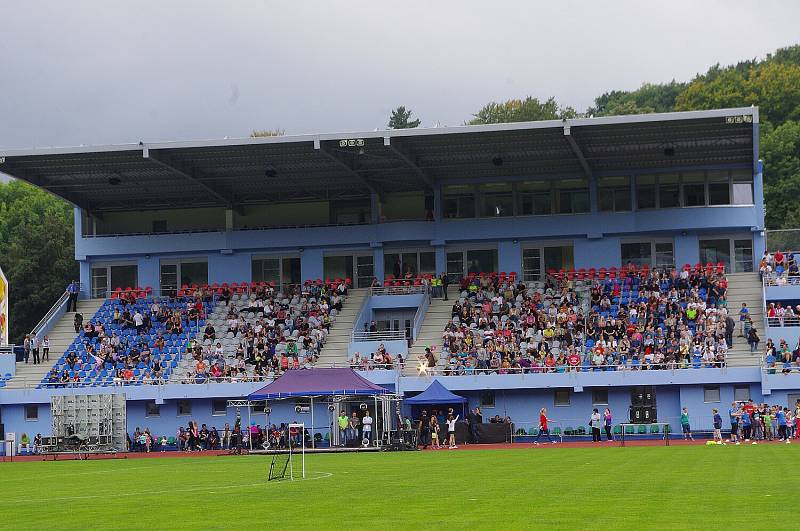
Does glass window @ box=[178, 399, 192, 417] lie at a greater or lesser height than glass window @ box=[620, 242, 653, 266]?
lesser

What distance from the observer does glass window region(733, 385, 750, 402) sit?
49.9 meters

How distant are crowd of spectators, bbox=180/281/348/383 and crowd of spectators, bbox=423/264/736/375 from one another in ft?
20.5

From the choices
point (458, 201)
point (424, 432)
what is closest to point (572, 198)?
point (458, 201)

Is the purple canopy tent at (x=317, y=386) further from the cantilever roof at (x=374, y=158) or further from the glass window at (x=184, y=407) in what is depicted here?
the cantilever roof at (x=374, y=158)

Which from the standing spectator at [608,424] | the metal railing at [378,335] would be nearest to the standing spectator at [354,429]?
the metal railing at [378,335]

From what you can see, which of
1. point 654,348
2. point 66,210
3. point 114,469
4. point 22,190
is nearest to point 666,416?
point 654,348

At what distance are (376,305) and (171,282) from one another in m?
12.5

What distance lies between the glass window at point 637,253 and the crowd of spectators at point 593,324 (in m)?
1.68

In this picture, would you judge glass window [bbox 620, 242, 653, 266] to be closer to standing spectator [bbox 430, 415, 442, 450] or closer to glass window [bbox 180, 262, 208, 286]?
standing spectator [bbox 430, 415, 442, 450]

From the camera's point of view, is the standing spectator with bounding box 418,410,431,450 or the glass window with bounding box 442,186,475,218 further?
the glass window with bounding box 442,186,475,218

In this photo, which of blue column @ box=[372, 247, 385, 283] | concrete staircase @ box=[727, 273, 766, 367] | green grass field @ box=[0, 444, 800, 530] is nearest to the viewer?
green grass field @ box=[0, 444, 800, 530]

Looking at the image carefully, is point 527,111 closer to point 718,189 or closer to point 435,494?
point 718,189

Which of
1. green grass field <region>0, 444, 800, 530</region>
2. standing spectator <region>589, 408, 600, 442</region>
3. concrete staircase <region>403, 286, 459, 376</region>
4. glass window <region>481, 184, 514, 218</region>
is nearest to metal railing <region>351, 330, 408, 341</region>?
concrete staircase <region>403, 286, 459, 376</region>

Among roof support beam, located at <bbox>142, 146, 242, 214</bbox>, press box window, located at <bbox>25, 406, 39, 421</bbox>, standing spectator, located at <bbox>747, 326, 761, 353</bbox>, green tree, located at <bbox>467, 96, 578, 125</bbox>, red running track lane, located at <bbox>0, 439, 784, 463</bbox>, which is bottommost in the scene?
red running track lane, located at <bbox>0, 439, 784, 463</bbox>
